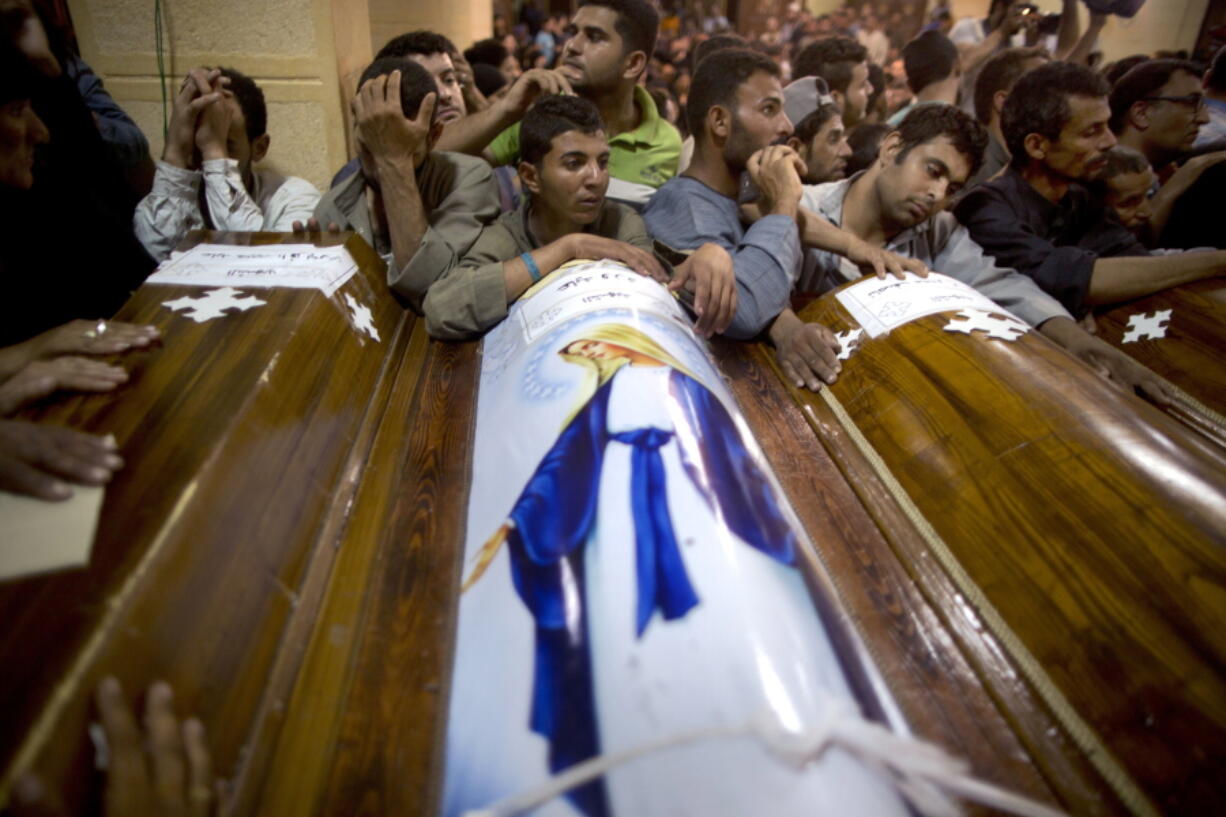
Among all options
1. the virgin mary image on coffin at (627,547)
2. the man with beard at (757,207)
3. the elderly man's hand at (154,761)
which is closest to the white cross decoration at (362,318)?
the virgin mary image on coffin at (627,547)

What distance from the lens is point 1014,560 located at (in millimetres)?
1072

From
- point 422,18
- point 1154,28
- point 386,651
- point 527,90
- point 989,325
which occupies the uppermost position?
point 1154,28

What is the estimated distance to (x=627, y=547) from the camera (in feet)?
2.98

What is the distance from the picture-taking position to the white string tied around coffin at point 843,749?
69 centimetres

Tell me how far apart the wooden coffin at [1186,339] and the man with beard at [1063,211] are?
1.9 inches

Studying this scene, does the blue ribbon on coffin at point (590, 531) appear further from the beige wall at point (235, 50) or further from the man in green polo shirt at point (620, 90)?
the beige wall at point (235, 50)

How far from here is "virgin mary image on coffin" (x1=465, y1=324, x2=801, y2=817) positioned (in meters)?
0.78

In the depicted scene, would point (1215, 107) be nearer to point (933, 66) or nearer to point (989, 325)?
point (933, 66)

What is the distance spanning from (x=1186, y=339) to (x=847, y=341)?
38.4 inches

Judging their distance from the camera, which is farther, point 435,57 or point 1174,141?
point 1174,141

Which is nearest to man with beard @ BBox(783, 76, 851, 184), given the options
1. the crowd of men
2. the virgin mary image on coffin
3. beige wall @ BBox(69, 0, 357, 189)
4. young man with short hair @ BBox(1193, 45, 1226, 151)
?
the crowd of men

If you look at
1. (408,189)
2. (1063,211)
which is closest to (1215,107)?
(1063,211)

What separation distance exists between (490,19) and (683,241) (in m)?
5.37

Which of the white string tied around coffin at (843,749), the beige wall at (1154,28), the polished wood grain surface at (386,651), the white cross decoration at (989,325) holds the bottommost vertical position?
the polished wood grain surface at (386,651)
